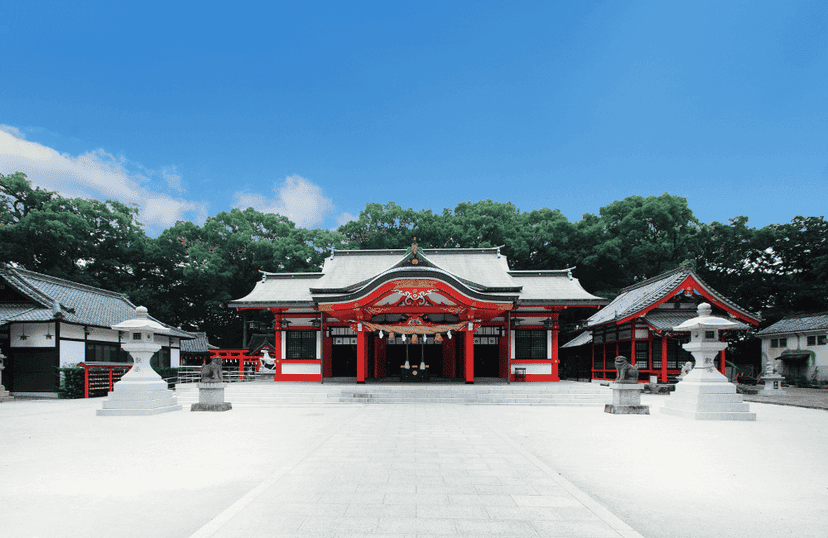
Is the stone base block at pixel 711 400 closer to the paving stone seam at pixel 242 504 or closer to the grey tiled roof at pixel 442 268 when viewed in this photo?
the grey tiled roof at pixel 442 268

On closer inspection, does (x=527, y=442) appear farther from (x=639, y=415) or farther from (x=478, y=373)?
(x=478, y=373)

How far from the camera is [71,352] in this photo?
18531 millimetres

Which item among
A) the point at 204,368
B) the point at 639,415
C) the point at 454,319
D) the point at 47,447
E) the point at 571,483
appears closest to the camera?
the point at 571,483

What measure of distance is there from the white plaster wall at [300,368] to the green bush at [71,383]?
747 centimetres

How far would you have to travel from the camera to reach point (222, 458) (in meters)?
6.68

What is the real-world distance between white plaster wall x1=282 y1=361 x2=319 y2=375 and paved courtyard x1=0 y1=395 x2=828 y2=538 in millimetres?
10790

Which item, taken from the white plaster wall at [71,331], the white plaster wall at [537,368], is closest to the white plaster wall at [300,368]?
the white plaster wall at [71,331]

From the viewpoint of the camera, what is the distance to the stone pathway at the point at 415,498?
12.9ft

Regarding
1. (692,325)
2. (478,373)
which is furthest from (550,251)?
(692,325)

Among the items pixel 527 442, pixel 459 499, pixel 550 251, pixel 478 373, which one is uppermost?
pixel 550 251

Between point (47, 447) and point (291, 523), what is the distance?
6.01m

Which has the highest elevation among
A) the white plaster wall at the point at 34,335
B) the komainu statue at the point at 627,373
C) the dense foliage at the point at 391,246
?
the dense foliage at the point at 391,246

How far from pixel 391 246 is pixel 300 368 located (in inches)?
573

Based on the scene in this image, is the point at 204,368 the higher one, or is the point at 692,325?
the point at 692,325
